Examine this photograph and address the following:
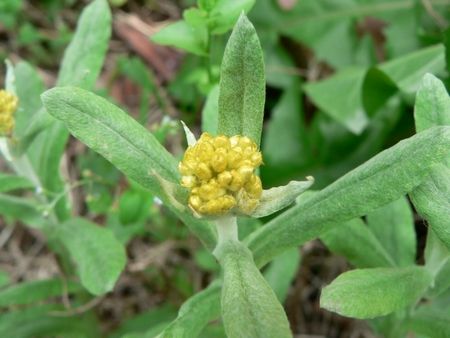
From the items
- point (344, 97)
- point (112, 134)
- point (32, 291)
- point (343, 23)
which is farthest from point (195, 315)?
point (343, 23)

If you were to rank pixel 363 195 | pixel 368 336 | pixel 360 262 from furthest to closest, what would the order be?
pixel 368 336 → pixel 360 262 → pixel 363 195

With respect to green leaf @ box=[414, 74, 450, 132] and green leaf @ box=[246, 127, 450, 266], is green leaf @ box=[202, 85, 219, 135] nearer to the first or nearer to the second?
green leaf @ box=[246, 127, 450, 266]

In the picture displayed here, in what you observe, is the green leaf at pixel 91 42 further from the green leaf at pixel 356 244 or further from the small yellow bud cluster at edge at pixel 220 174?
the green leaf at pixel 356 244

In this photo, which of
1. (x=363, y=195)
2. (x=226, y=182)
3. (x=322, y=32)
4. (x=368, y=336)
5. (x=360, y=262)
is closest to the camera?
(x=226, y=182)

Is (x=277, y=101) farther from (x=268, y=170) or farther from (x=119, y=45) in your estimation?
(x=119, y=45)

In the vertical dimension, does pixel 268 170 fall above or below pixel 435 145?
above

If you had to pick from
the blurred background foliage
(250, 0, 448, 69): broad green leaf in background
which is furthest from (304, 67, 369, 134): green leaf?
(250, 0, 448, 69): broad green leaf in background

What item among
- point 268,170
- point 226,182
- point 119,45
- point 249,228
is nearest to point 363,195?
point 226,182
